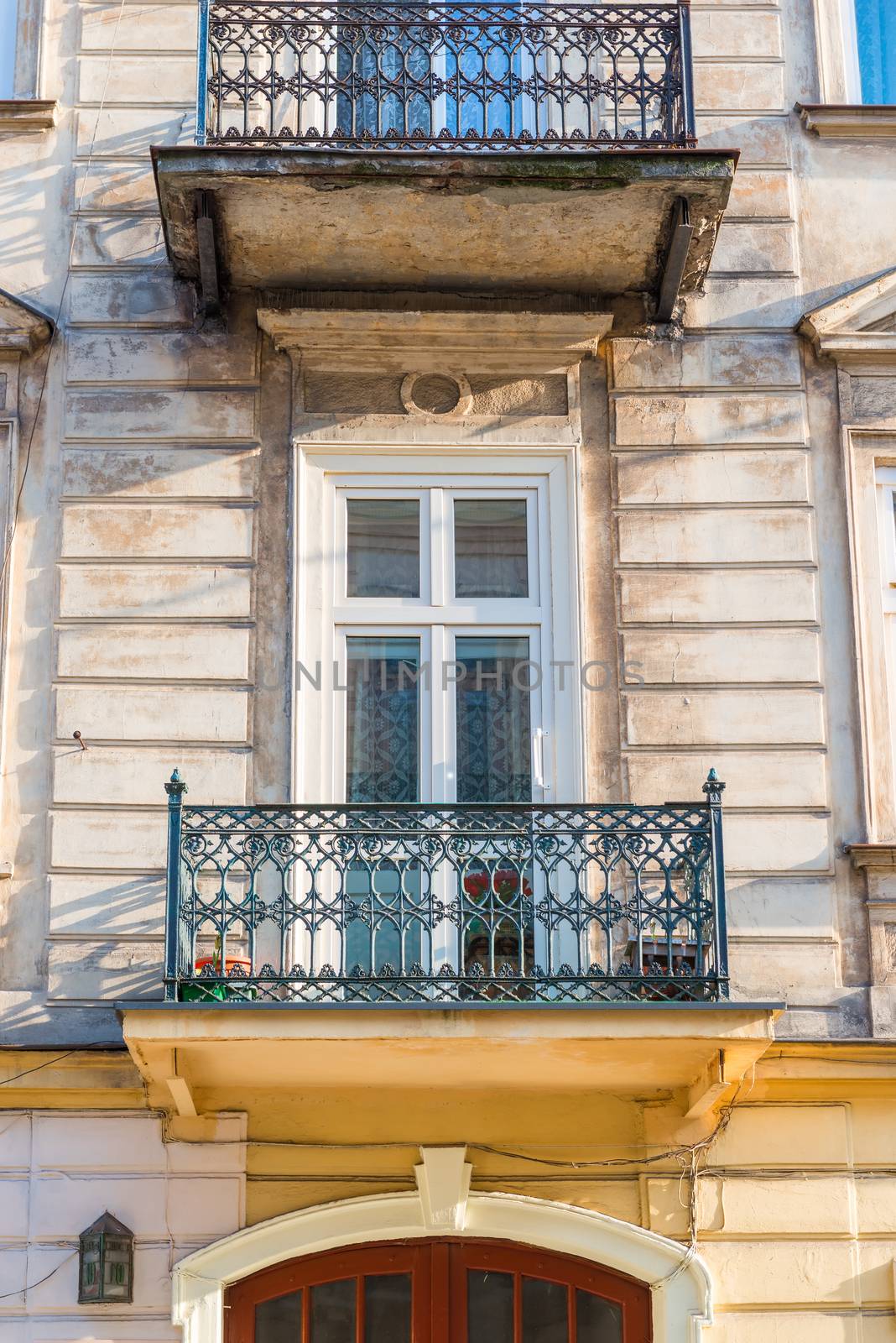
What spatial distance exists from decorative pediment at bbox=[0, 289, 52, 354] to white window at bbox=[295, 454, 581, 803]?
155 centimetres

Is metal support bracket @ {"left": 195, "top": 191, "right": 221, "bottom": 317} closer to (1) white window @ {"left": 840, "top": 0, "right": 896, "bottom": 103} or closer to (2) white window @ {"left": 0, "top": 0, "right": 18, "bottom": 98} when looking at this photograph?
(2) white window @ {"left": 0, "top": 0, "right": 18, "bottom": 98}

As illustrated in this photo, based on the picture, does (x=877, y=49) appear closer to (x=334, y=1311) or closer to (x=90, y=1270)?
Result: (x=334, y=1311)

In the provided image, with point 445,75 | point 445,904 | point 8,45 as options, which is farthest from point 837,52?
point 445,904

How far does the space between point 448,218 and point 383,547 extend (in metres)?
1.65

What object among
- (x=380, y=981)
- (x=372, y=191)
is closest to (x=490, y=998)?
(x=380, y=981)

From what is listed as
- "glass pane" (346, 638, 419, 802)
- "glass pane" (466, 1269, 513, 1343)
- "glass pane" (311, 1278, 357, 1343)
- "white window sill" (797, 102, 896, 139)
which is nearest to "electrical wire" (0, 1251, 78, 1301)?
"glass pane" (311, 1278, 357, 1343)

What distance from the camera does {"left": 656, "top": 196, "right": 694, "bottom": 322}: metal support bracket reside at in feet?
27.9

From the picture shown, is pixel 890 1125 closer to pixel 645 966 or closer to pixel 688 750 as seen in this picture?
pixel 645 966

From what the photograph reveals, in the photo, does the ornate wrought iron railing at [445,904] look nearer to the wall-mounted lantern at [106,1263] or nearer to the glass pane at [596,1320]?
the wall-mounted lantern at [106,1263]

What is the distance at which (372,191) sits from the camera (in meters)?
8.31

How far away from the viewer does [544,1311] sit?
783 centimetres

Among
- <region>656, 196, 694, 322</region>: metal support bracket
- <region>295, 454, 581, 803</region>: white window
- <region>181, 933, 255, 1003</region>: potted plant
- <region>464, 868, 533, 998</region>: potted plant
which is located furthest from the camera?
<region>295, 454, 581, 803</region>: white window

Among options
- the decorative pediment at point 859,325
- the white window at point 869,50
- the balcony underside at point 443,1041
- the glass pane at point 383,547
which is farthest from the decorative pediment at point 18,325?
the white window at point 869,50

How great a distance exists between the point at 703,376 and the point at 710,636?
1406 millimetres
